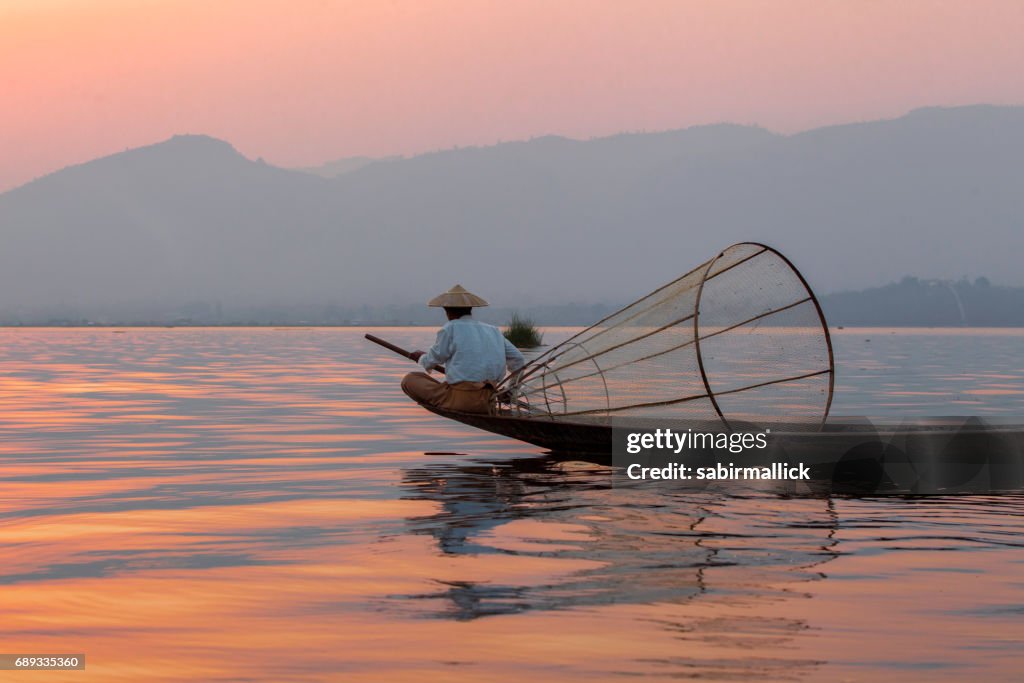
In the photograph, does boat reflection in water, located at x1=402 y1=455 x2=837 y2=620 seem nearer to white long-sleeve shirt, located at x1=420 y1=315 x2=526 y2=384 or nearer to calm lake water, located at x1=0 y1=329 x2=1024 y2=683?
calm lake water, located at x1=0 y1=329 x2=1024 y2=683

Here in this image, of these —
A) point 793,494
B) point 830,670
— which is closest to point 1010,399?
point 793,494

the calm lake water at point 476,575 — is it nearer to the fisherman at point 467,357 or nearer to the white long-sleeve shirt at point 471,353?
the fisherman at point 467,357

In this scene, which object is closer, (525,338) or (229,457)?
(229,457)

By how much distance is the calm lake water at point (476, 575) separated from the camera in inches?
232

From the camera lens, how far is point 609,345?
14195 mm

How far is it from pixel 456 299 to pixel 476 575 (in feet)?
22.6

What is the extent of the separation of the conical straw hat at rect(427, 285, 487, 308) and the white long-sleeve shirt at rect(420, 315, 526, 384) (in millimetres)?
219

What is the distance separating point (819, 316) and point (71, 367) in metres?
34.8

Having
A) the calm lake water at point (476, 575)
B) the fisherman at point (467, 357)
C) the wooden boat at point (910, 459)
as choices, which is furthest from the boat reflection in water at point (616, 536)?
the fisherman at point (467, 357)

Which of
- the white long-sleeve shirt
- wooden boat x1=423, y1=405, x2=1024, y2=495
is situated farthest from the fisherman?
Result: wooden boat x1=423, y1=405, x2=1024, y2=495

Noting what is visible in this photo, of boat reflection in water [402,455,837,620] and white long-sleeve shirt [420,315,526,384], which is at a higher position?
white long-sleeve shirt [420,315,526,384]

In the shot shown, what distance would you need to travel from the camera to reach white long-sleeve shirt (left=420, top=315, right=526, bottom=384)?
1434 centimetres

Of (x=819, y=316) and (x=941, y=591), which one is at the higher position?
(x=819, y=316)

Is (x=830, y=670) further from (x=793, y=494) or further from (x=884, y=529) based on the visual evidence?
(x=793, y=494)
